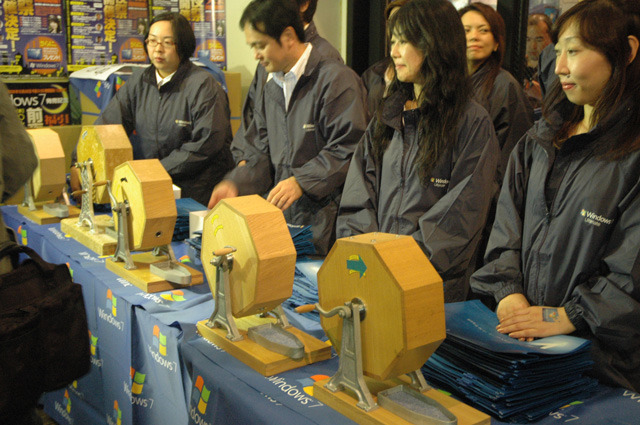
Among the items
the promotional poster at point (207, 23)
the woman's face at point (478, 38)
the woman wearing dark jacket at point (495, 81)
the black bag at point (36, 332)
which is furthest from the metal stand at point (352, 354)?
the promotional poster at point (207, 23)

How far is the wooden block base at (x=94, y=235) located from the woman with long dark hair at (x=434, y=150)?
89cm

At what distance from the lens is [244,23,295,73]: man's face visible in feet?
8.30

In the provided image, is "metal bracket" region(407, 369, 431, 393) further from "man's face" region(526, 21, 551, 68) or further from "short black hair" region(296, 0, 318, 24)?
"man's face" region(526, 21, 551, 68)

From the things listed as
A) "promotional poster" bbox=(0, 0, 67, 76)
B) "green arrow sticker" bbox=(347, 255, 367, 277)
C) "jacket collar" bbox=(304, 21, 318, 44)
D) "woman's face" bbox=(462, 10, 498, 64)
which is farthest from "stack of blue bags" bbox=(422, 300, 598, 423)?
"promotional poster" bbox=(0, 0, 67, 76)

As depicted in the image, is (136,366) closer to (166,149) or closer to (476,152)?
(476,152)

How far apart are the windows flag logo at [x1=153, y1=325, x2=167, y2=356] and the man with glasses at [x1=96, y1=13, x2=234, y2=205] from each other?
1.67 m

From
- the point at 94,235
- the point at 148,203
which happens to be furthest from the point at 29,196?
the point at 148,203

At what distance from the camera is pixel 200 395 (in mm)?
1521

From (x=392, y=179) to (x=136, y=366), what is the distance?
0.93 m

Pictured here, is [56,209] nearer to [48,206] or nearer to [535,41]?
[48,206]

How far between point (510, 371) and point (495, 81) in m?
1.83

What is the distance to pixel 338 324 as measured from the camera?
1.34m

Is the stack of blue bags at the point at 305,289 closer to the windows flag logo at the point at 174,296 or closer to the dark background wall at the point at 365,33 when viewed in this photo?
the windows flag logo at the point at 174,296

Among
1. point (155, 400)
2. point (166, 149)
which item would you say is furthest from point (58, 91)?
point (155, 400)
